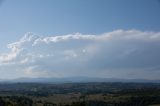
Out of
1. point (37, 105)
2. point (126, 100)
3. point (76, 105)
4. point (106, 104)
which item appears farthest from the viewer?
point (126, 100)

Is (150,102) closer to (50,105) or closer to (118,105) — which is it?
(118,105)

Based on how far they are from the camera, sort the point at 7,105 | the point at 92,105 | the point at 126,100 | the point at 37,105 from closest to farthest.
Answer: the point at 7,105 < the point at 37,105 < the point at 92,105 < the point at 126,100

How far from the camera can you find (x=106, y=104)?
144 metres

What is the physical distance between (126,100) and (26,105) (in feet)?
175

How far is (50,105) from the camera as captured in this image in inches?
5089

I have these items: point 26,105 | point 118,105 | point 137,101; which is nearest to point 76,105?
point 26,105

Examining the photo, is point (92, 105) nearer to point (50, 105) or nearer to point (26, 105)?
point (50, 105)

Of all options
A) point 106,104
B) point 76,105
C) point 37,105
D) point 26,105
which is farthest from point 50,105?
point 76,105

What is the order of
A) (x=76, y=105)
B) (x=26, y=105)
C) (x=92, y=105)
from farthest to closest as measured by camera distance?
(x=92, y=105) → (x=26, y=105) → (x=76, y=105)

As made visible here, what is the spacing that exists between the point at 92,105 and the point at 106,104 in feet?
38.4

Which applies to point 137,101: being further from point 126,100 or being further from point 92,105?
point 92,105

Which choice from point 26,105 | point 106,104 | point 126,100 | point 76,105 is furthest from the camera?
point 126,100

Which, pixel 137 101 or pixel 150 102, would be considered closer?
pixel 150 102

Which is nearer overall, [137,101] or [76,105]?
[76,105]
